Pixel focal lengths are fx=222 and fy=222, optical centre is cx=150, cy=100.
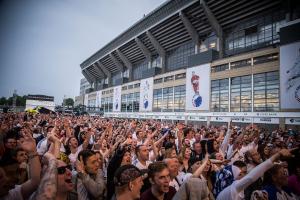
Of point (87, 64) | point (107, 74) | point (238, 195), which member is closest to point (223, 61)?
point (238, 195)

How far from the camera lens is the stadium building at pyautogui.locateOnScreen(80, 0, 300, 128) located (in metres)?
26.8

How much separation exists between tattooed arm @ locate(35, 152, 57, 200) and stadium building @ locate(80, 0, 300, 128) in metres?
28.1

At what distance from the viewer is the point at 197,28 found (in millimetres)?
40625

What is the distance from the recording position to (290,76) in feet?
84.2

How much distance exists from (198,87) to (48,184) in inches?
1444

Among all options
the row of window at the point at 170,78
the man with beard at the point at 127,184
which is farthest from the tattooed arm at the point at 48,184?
the row of window at the point at 170,78

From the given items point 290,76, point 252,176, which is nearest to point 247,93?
point 290,76

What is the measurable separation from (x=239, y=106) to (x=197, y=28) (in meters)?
16.9

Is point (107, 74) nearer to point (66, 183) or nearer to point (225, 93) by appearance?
point (225, 93)

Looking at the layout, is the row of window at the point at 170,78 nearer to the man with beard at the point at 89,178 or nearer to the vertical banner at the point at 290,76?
the vertical banner at the point at 290,76

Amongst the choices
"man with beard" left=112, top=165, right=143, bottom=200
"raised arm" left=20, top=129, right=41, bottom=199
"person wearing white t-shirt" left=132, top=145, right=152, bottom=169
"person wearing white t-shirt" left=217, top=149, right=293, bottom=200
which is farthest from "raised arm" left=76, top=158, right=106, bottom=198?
"person wearing white t-shirt" left=217, top=149, right=293, bottom=200

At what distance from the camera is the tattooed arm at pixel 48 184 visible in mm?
2342

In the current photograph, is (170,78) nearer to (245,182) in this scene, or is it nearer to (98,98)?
(98,98)

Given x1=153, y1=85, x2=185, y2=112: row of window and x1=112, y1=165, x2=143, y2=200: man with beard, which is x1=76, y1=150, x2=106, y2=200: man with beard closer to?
x1=112, y1=165, x2=143, y2=200: man with beard
